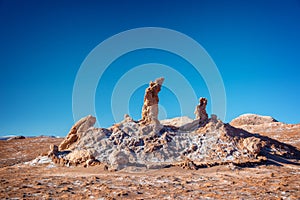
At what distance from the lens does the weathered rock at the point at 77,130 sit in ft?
78.2

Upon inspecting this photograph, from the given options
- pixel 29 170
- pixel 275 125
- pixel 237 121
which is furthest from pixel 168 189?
pixel 237 121

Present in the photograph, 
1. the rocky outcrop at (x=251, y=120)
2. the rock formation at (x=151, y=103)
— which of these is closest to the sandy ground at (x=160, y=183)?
the rock formation at (x=151, y=103)

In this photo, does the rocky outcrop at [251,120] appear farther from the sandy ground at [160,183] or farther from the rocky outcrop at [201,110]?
the sandy ground at [160,183]

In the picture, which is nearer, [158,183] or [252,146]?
[158,183]

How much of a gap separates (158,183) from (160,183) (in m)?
0.12

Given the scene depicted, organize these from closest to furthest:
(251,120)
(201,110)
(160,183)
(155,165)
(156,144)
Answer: (160,183) → (155,165) → (156,144) → (201,110) → (251,120)

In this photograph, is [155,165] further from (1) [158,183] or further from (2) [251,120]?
(2) [251,120]

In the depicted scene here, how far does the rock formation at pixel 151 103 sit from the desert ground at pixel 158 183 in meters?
6.12

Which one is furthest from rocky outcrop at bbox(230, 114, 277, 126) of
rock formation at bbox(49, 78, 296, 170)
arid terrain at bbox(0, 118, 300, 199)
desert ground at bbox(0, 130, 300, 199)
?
desert ground at bbox(0, 130, 300, 199)

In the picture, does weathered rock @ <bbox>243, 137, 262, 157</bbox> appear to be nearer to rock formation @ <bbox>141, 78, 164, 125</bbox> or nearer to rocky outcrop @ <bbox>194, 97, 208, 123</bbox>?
rocky outcrop @ <bbox>194, 97, 208, 123</bbox>

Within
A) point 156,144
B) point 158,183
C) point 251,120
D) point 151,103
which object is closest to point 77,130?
point 151,103

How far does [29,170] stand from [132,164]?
8089 millimetres

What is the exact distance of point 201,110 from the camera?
25609mm

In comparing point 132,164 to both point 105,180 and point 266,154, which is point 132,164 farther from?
point 266,154
